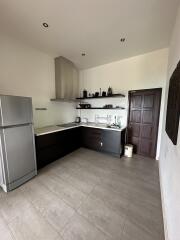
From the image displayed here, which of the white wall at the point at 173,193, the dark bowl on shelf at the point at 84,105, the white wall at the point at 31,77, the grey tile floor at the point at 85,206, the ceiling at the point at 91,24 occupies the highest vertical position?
the ceiling at the point at 91,24

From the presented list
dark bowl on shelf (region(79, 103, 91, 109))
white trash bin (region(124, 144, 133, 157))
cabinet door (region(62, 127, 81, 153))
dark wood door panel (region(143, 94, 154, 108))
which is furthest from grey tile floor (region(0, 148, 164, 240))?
dark bowl on shelf (region(79, 103, 91, 109))

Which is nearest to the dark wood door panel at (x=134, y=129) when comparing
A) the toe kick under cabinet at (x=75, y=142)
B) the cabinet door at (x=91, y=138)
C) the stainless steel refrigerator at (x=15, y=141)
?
the toe kick under cabinet at (x=75, y=142)

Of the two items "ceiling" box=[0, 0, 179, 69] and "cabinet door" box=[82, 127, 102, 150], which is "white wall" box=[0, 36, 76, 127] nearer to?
"ceiling" box=[0, 0, 179, 69]

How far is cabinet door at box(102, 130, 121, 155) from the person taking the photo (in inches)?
125

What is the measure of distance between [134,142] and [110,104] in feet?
4.75

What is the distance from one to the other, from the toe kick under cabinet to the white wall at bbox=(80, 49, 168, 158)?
28.7 inches

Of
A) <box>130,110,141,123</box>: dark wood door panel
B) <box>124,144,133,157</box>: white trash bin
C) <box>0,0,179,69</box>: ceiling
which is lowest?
<box>124,144,133,157</box>: white trash bin

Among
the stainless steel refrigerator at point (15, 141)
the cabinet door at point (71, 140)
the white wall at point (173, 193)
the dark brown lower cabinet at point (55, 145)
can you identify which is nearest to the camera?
the white wall at point (173, 193)

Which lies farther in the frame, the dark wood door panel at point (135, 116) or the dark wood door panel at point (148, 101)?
the dark wood door panel at point (135, 116)

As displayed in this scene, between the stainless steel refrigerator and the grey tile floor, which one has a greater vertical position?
the stainless steel refrigerator

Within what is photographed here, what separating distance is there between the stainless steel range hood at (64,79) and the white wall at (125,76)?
0.66 meters

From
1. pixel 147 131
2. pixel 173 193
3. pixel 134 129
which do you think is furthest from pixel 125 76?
pixel 173 193

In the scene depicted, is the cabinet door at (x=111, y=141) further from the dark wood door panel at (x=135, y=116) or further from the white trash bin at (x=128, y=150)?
the dark wood door panel at (x=135, y=116)

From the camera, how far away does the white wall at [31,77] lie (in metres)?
2.43
